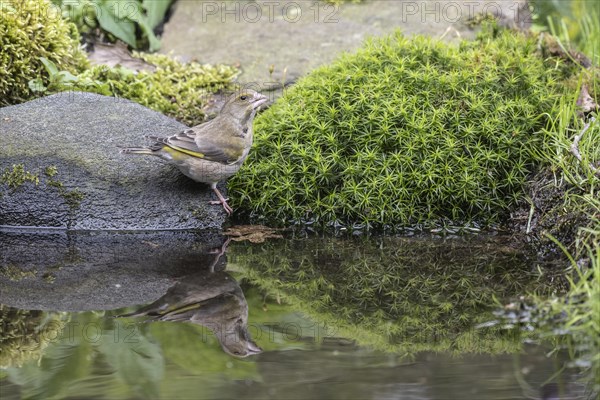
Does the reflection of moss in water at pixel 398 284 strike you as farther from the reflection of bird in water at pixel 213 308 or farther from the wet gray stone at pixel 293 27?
the wet gray stone at pixel 293 27

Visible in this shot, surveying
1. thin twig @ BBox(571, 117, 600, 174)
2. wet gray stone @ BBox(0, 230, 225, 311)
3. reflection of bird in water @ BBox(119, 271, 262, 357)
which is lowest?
wet gray stone @ BBox(0, 230, 225, 311)

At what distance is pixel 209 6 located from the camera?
32.4 ft

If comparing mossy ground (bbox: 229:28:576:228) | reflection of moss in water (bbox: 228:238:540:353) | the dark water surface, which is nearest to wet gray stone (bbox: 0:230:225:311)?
the dark water surface

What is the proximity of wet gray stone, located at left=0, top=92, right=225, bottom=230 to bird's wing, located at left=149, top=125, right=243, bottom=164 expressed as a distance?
442mm

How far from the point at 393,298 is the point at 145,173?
253cm

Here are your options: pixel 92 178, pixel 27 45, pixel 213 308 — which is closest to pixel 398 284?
pixel 213 308

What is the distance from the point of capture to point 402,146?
6418 mm

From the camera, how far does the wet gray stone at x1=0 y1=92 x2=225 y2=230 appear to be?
6.34 metres

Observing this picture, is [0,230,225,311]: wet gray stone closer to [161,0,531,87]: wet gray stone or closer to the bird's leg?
the bird's leg

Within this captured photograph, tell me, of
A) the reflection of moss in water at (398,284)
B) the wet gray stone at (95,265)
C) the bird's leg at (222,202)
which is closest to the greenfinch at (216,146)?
the bird's leg at (222,202)

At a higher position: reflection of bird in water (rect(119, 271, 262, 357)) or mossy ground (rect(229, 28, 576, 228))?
mossy ground (rect(229, 28, 576, 228))

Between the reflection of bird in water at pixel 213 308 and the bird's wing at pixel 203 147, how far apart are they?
1.17 meters

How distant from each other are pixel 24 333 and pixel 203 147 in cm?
231

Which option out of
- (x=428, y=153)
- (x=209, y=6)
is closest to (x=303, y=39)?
(x=209, y=6)
